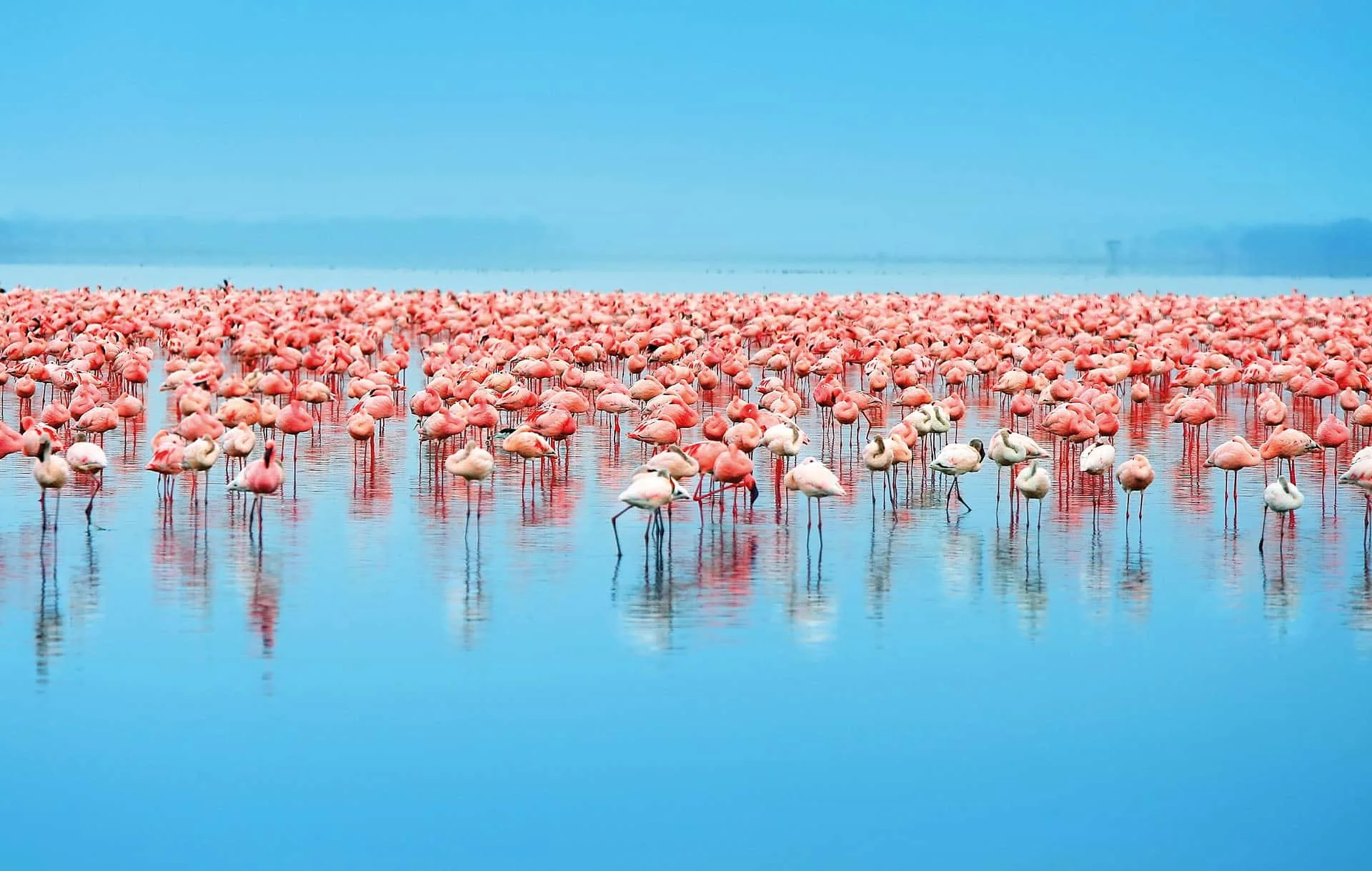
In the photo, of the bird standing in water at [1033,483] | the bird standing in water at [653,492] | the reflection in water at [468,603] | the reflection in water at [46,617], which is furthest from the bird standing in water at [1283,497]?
the reflection in water at [46,617]

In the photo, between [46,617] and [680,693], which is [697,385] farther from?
[680,693]

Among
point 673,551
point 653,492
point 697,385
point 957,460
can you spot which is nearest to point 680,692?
point 653,492

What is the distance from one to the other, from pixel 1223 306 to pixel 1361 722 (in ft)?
105

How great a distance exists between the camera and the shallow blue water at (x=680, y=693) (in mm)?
7969

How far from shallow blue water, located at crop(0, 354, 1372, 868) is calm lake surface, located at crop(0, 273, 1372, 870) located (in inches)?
1.0

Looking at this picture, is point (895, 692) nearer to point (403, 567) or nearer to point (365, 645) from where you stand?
point (365, 645)

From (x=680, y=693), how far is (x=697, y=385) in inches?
577

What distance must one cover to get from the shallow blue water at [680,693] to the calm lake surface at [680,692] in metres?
0.03

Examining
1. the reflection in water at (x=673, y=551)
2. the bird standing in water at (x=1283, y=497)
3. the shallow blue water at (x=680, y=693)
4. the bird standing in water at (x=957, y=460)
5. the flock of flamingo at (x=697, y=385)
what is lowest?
the shallow blue water at (x=680, y=693)

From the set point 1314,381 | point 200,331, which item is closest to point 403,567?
point 1314,381

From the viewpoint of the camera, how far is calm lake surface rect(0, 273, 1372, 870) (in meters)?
7.97

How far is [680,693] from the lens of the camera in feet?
31.9

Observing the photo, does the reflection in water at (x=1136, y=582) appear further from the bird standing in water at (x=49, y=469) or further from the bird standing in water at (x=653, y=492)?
the bird standing in water at (x=49, y=469)

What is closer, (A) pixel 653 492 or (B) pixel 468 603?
(B) pixel 468 603
